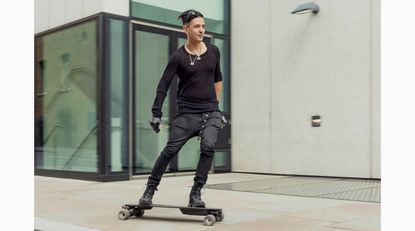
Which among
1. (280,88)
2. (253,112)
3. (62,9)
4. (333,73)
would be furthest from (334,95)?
(62,9)

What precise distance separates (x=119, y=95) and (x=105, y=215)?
14.6 feet

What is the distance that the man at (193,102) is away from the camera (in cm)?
496

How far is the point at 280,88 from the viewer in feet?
34.6

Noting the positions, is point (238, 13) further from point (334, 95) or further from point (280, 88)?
point (334, 95)

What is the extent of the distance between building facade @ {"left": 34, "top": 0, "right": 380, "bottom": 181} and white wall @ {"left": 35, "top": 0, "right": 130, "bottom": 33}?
0.8 inches

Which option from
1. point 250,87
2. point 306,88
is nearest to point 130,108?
point 250,87

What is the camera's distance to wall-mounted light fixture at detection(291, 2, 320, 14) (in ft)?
32.1

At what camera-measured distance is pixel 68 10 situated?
10281mm

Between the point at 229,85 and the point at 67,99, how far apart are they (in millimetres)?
3424

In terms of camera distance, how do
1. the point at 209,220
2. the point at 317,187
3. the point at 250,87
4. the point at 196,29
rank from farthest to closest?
the point at 250,87, the point at 317,187, the point at 196,29, the point at 209,220

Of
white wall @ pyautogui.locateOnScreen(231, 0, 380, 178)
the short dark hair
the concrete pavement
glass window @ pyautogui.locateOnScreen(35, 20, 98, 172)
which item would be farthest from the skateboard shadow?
white wall @ pyautogui.locateOnScreen(231, 0, 380, 178)

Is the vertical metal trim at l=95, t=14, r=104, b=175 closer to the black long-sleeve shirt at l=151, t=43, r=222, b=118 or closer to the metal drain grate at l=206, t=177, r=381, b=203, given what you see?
the metal drain grate at l=206, t=177, r=381, b=203

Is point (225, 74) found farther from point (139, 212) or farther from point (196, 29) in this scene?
point (139, 212)

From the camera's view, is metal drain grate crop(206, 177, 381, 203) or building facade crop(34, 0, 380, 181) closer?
metal drain grate crop(206, 177, 381, 203)
